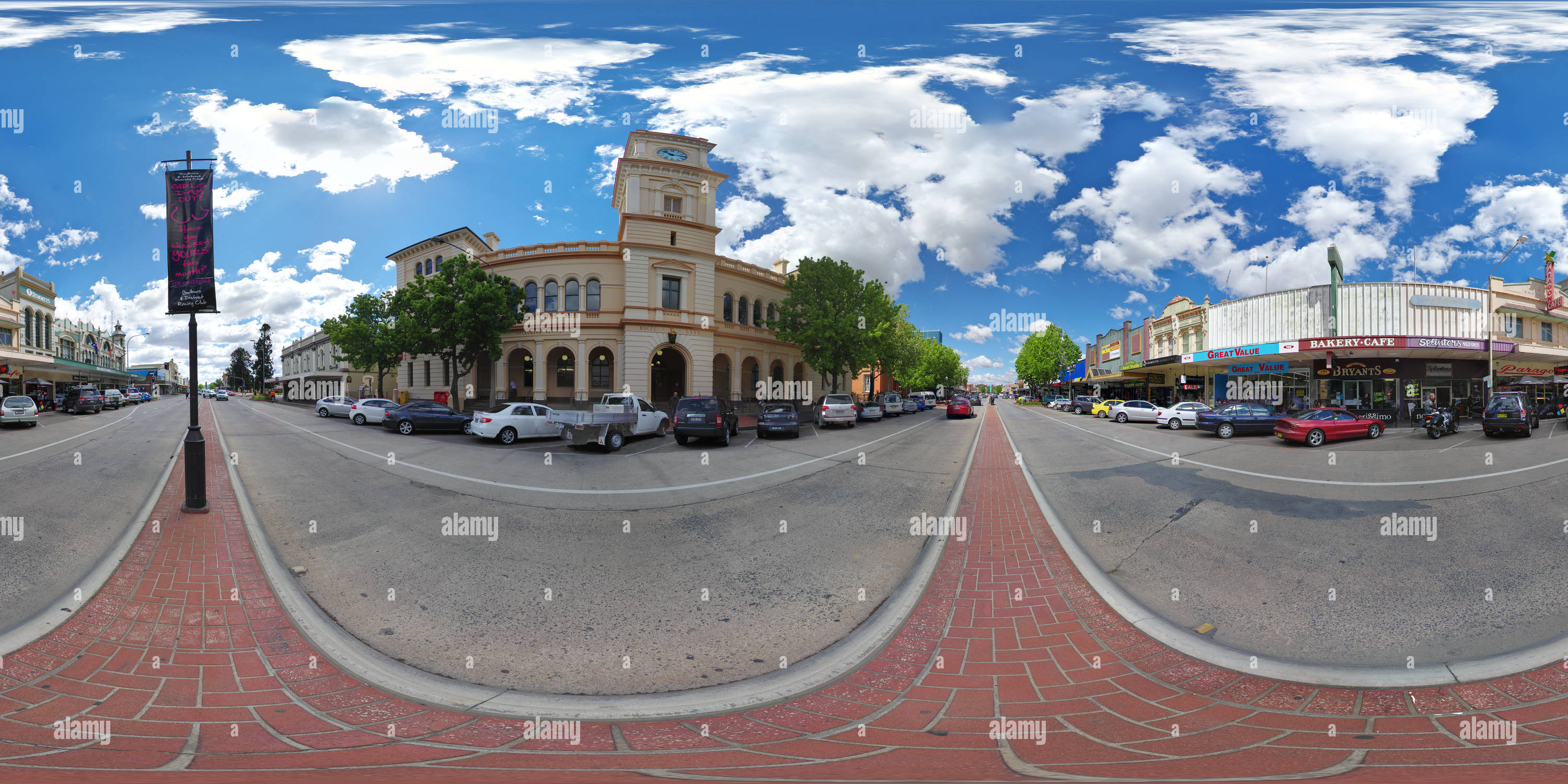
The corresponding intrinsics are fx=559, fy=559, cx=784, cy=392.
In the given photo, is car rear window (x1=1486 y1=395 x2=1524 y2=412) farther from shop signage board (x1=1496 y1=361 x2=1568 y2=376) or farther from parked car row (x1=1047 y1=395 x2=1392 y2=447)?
shop signage board (x1=1496 y1=361 x2=1568 y2=376)

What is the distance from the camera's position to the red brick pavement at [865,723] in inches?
126

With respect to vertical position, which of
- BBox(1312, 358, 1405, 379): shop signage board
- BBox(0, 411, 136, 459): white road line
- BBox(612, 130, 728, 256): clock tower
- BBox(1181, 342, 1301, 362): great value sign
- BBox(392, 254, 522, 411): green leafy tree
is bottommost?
BBox(0, 411, 136, 459): white road line

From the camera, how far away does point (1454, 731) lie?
11.2 feet

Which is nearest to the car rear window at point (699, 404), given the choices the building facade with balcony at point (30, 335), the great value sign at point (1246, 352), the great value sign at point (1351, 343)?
the great value sign at point (1246, 352)

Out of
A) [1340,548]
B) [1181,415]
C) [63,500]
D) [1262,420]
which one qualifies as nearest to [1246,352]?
[1181,415]

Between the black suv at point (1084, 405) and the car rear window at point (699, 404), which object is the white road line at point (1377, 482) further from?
the black suv at point (1084, 405)

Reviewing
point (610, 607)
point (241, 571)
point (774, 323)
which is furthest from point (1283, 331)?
point (241, 571)

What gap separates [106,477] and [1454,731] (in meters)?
19.0

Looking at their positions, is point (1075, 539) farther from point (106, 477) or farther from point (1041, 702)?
point (106, 477)

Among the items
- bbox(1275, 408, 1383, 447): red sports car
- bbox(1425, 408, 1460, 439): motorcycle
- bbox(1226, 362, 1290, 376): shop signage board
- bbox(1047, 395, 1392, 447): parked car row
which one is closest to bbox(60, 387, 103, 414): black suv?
bbox(1047, 395, 1392, 447): parked car row

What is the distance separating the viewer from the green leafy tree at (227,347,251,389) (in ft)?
380

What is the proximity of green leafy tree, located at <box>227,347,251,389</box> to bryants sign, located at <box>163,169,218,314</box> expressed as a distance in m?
144

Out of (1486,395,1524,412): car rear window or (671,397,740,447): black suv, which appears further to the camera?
(1486,395,1524,412): car rear window

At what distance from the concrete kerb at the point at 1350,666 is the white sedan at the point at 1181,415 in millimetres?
25507
